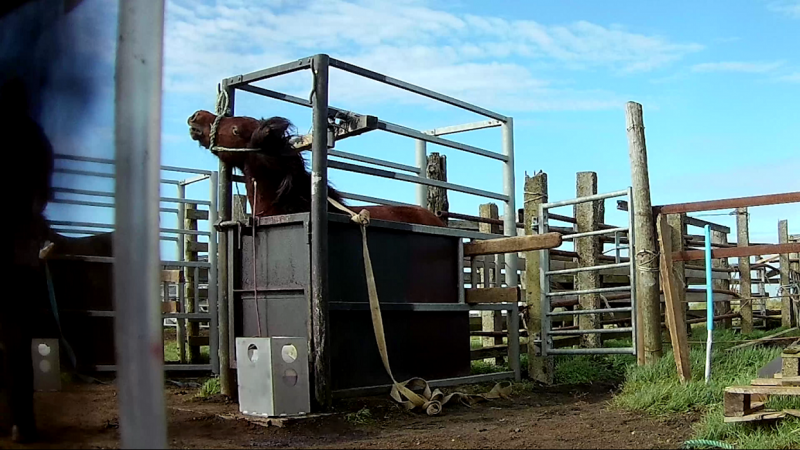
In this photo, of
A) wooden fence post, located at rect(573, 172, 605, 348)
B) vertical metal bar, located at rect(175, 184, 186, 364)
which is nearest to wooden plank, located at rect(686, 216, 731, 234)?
wooden fence post, located at rect(573, 172, 605, 348)

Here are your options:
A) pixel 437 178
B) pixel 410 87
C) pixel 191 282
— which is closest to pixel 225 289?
pixel 410 87

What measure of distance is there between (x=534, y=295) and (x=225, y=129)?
3131mm

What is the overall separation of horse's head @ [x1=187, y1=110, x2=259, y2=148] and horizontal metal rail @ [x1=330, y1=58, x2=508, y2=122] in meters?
0.76

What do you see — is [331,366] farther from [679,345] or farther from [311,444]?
[679,345]

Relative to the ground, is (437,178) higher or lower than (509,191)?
higher

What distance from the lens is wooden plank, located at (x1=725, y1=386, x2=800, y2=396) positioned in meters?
3.82

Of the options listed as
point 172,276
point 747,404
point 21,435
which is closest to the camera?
point 21,435

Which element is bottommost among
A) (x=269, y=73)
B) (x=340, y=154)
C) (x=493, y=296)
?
(x=493, y=296)

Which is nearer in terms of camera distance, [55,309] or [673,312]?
[55,309]

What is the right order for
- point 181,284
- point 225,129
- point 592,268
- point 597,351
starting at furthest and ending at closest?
point 181,284, point 592,268, point 597,351, point 225,129

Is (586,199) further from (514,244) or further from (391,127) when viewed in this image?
(391,127)

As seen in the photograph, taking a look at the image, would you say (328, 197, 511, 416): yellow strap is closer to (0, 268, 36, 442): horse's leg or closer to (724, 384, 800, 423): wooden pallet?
(724, 384, 800, 423): wooden pallet

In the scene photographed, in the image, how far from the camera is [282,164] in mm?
5137

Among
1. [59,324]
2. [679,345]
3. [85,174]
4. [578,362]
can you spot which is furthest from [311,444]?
[578,362]
